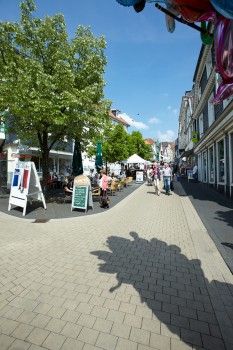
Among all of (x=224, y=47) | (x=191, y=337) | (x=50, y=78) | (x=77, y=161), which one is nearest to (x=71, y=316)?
(x=191, y=337)

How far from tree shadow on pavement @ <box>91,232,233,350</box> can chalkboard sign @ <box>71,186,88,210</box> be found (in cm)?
375

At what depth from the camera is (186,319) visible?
2.75 m

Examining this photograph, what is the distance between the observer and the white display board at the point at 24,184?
8.88 metres

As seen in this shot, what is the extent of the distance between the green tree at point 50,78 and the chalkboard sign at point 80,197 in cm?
270

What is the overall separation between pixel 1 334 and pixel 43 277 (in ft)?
4.26

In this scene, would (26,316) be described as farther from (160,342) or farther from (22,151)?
(22,151)

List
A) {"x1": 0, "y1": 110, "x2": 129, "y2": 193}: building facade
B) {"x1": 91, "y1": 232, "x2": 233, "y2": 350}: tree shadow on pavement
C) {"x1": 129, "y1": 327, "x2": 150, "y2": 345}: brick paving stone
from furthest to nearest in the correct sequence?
{"x1": 0, "y1": 110, "x2": 129, "y2": 193}: building facade < {"x1": 91, "y1": 232, "x2": 233, "y2": 350}: tree shadow on pavement < {"x1": 129, "y1": 327, "x2": 150, "y2": 345}: brick paving stone

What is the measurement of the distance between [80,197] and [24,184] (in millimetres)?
2150

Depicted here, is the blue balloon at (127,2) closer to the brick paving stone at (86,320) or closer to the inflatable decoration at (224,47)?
the inflatable decoration at (224,47)

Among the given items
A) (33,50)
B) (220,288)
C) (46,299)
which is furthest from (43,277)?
(33,50)

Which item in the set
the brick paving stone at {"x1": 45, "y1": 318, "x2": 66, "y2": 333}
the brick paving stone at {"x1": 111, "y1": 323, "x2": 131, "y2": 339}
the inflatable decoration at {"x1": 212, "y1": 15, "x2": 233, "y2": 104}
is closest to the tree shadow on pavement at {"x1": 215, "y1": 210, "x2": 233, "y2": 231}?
the brick paving stone at {"x1": 111, "y1": 323, "x2": 131, "y2": 339}

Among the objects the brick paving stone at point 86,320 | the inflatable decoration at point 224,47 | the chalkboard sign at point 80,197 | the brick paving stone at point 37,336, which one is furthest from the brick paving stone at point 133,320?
the chalkboard sign at point 80,197

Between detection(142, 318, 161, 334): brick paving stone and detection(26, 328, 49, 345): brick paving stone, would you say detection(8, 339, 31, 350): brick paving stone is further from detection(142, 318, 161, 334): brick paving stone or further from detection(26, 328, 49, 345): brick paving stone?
detection(142, 318, 161, 334): brick paving stone

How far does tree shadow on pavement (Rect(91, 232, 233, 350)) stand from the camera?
2527 mm
